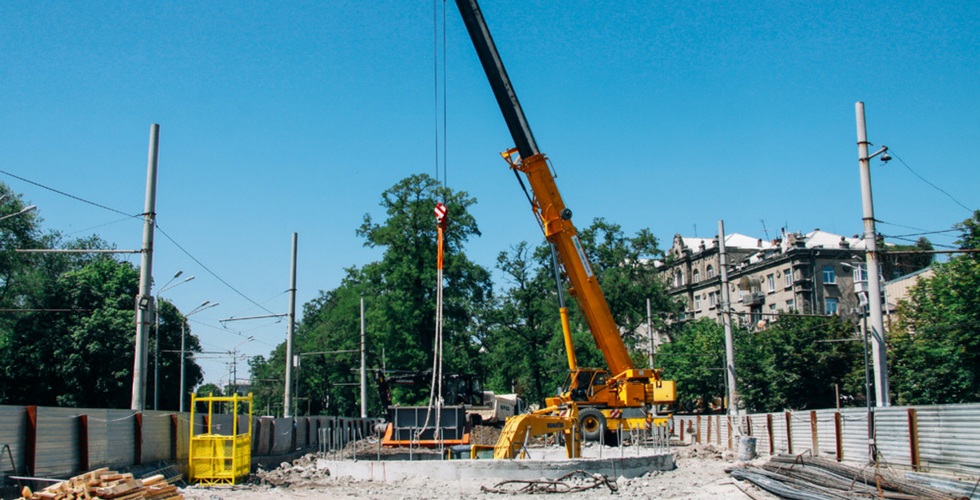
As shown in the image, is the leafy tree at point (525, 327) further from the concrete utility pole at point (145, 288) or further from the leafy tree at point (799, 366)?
the concrete utility pole at point (145, 288)

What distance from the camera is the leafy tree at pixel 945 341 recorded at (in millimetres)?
37094

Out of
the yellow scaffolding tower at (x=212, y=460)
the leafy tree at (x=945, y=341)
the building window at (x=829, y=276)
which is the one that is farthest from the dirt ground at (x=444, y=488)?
the building window at (x=829, y=276)

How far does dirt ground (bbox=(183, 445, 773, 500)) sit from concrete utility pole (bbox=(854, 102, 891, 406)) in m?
3.82

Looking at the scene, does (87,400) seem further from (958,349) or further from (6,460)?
(958,349)

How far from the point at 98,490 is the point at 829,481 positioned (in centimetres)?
1249

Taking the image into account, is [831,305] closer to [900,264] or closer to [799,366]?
[900,264]

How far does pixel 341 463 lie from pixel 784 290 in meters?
53.9

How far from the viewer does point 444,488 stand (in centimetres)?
1705

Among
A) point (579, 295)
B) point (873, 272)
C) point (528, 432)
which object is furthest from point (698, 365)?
point (873, 272)

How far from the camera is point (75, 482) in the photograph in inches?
459

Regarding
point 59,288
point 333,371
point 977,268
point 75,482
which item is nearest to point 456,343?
point 333,371

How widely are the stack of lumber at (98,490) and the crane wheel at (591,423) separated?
15585 millimetres

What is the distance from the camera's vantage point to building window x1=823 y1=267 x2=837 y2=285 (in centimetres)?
6419

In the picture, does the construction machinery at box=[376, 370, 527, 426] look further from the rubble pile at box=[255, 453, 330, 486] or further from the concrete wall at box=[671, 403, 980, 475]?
the concrete wall at box=[671, 403, 980, 475]
